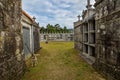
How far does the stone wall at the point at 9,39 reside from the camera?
372cm

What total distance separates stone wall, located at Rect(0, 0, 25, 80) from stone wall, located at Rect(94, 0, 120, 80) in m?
3.89

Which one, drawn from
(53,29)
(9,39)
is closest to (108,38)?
(9,39)

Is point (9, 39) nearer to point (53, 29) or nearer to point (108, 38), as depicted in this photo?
point (108, 38)

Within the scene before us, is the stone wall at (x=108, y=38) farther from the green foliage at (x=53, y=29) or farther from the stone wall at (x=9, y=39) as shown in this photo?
the green foliage at (x=53, y=29)

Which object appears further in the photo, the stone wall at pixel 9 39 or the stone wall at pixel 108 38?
the stone wall at pixel 108 38

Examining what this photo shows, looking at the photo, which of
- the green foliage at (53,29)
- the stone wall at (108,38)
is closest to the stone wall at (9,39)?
the stone wall at (108,38)

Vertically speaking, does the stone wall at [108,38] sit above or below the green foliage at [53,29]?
below

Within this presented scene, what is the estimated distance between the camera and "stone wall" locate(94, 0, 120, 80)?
445 centimetres

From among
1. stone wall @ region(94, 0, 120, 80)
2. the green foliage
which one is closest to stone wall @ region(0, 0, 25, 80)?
stone wall @ region(94, 0, 120, 80)

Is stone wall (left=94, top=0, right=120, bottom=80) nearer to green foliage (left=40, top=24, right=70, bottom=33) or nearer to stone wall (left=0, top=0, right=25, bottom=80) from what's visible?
stone wall (left=0, top=0, right=25, bottom=80)

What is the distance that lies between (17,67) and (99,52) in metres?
4.07

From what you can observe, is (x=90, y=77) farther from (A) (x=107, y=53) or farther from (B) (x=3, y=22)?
(B) (x=3, y=22)

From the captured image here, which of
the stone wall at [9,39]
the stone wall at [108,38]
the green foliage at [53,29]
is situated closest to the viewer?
the stone wall at [9,39]

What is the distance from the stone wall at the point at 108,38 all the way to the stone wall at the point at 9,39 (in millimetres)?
3890
